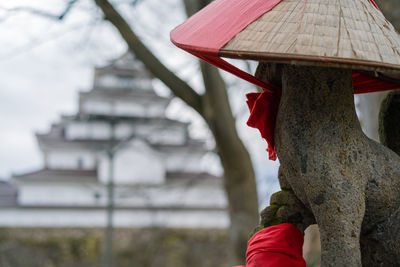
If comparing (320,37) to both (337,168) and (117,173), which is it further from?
(117,173)

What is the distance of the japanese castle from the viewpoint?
48.0 feet

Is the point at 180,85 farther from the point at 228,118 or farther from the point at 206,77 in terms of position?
the point at 228,118

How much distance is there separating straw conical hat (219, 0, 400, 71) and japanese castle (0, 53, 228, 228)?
489 inches

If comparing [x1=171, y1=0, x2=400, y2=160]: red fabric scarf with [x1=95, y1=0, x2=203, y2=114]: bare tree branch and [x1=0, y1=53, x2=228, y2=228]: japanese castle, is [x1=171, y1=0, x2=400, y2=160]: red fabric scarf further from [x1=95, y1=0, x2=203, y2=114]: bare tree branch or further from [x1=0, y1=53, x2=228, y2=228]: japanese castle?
[x1=0, y1=53, x2=228, y2=228]: japanese castle

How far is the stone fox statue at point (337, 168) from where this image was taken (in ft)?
3.16

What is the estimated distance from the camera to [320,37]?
0.88m

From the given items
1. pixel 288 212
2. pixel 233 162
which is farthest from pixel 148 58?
pixel 288 212

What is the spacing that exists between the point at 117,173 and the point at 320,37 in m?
15.3

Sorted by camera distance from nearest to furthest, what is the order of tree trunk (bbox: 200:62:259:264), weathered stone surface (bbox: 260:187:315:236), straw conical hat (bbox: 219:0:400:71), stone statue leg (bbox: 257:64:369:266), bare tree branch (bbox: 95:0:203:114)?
straw conical hat (bbox: 219:0:400:71) < stone statue leg (bbox: 257:64:369:266) < weathered stone surface (bbox: 260:187:315:236) < bare tree branch (bbox: 95:0:203:114) < tree trunk (bbox: 200:62:259:264)

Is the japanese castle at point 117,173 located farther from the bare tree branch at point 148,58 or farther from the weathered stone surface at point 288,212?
the weathered stone surface at point 288,212

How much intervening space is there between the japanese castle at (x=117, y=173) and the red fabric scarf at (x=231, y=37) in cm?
1216

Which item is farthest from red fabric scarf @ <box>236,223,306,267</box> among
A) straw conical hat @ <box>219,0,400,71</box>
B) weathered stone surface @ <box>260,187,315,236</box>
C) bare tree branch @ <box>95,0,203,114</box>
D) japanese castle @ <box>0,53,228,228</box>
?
japanese castle @ <box>0,53,228,228</box>

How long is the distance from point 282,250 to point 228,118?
3009 mm

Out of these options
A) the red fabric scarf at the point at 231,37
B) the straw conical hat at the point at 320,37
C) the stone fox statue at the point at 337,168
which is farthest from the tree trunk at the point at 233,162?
the straw conical hat at the point at 320,37
